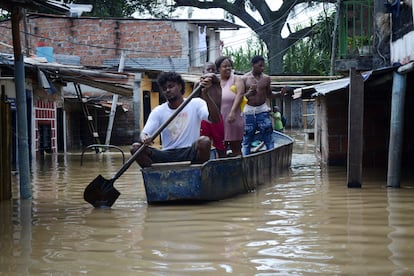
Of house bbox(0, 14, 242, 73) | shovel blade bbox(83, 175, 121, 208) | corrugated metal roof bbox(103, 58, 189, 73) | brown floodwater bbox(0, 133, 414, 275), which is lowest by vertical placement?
brown floodwater bbox(0, 133, 414, 275)

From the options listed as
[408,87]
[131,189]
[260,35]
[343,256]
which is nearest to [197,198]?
[131,189]

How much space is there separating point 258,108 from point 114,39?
19055 mm

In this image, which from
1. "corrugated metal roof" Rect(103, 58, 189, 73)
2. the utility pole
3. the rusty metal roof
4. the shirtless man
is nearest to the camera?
the rusty metal roof

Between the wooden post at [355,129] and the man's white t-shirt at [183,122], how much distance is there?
6.89ft

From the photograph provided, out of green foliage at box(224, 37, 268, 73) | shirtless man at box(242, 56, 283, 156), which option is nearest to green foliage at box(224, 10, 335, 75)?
green foliage at box(224, 37, 268, 73)

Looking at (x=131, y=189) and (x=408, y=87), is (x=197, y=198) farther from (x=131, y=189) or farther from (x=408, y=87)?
(x=408, y=87)

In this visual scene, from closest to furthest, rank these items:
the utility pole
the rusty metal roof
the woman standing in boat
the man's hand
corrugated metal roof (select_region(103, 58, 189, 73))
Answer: the man's hand → the rusty metal roof → the utility pole → the woman standing in boat → corrugated metal roof (select_region(103, 58, 189, 73))

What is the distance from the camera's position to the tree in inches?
1357

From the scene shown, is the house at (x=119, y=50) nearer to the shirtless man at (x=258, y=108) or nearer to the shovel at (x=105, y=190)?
the shirtless man at (x=258, y=108)

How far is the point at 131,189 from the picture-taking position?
A: 9.91 m

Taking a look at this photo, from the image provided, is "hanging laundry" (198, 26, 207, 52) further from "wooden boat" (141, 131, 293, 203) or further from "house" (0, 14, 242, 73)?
"wooden boat" (141, 131, 293, 203)

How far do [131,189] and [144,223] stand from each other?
322 cm

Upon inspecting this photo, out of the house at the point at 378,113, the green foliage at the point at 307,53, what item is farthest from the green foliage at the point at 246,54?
the house at the point at 378,113

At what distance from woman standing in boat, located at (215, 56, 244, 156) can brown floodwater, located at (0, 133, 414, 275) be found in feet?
2.82
